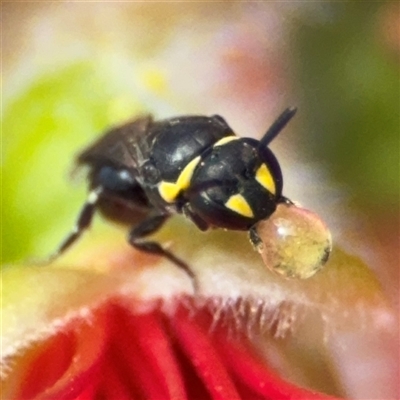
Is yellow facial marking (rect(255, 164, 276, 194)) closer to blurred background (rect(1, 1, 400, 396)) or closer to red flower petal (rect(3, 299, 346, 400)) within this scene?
red flower petal (rect(3, 299, 346, 400))

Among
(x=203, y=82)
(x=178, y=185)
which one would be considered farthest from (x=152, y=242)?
(x=203, y=82)

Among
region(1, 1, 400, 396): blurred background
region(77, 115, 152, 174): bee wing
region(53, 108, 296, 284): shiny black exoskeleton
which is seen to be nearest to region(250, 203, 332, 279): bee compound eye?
region(53, 108, 296, 284): shiny black exoskeleton

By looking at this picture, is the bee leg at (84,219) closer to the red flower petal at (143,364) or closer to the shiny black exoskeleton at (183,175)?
the shiny black exoskeleton at (183,175)

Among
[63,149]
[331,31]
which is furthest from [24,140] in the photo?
[331,31]

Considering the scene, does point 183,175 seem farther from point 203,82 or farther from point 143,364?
point 203,82

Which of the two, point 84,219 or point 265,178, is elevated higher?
point 265,178

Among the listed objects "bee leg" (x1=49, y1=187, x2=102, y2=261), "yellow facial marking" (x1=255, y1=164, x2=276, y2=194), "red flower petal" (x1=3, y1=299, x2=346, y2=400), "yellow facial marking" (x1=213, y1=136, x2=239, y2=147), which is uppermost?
"yellow facial marking" (x1=255, y1=164, x2=276, y2=194)

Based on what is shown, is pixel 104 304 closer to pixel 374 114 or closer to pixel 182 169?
pixel 182 169
